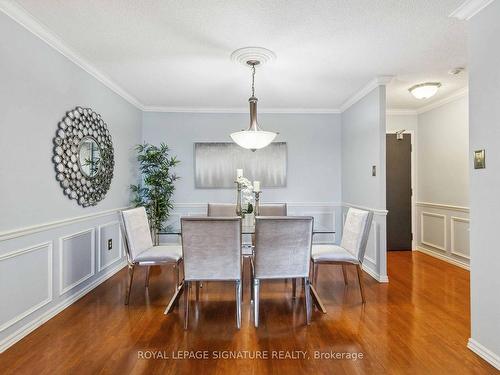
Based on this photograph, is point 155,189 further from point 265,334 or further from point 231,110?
point 265,334

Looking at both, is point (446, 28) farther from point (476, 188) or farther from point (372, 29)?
point (476, 188)

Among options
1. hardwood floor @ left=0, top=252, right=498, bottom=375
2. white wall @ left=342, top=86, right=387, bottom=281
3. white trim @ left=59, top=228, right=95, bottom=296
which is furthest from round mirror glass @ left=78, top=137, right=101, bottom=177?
white wall @ left=342, top=86, right=387, bottom=281

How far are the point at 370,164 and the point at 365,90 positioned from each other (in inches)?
38.6

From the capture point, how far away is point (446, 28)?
2.49 m

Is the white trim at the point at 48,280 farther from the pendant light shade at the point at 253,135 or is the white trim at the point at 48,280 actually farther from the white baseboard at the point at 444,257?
the white baseboard at the point at 444,257

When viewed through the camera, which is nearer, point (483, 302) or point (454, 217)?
point (483, 302)

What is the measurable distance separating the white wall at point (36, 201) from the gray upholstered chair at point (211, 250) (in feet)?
3.89

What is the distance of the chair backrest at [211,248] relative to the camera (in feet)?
7.94

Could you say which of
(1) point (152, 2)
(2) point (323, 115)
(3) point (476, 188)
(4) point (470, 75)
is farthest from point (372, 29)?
(2) point (323, 115)

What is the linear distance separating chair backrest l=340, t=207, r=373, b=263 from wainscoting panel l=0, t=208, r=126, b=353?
274 centimetres

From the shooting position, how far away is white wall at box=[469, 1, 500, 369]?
6.26 ft

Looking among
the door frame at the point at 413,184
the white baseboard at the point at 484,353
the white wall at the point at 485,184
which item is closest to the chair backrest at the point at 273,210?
the white wall at the point at 485,184

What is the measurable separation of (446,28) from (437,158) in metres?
2.79

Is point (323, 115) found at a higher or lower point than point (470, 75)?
higher
